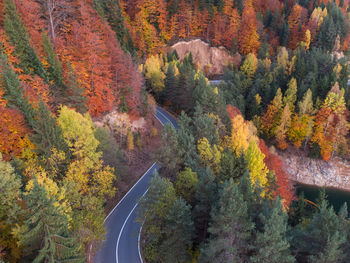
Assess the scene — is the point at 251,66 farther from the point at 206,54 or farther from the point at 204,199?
the point at 204,199

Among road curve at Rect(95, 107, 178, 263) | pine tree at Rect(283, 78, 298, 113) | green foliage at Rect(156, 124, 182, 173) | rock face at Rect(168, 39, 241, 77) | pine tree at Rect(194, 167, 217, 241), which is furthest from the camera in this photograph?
rock face at Rect(168, 39, 241, 77)

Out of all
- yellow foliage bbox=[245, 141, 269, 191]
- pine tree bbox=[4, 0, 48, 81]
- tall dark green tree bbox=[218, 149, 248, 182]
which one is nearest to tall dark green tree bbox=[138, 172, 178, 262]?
tall dark green tree bbox=[218, 149, 248, 182]

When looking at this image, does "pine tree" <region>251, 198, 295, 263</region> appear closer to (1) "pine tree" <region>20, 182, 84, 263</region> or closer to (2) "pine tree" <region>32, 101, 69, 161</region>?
(1) "pine tree" <region>20, 182, 84, 263</region>

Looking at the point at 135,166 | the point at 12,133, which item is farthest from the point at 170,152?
the point at 12,133

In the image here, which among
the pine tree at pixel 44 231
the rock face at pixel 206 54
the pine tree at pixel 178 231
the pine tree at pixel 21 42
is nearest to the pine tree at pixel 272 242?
the pine tree at pixel 178 231

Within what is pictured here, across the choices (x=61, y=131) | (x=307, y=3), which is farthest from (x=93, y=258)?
(x=307, y=3)

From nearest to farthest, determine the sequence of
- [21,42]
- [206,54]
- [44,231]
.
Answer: [44,231], [21,42], [206,54]
